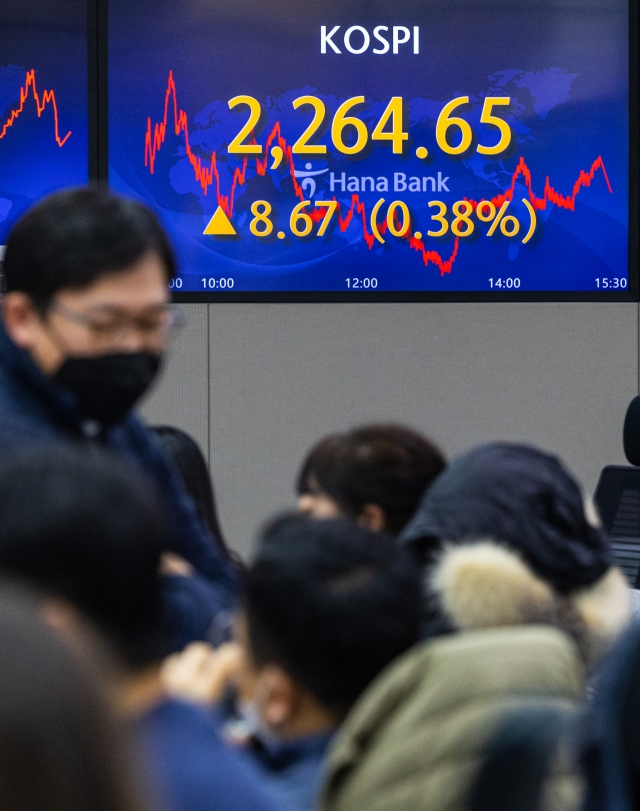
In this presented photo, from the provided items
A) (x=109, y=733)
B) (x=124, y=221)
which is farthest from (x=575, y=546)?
(x=109, y=733)

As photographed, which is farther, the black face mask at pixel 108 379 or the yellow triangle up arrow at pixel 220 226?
the yellow triangle up arrow at pixel 220 226

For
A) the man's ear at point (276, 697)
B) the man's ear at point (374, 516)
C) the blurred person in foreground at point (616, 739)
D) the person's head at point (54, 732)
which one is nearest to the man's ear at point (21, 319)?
the man's ear at point (276, 697)

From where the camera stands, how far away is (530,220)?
12.7 feet

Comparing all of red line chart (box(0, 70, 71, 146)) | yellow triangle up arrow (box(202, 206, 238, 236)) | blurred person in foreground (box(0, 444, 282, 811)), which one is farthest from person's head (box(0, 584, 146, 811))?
red line chart (box(0, 70, 71, 146))

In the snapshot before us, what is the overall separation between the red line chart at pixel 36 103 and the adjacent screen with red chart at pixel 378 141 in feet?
0.60

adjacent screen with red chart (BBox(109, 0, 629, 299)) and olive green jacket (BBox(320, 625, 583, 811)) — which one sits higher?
adjacent screen with red chart (BBox(109, 0, 629, 299))

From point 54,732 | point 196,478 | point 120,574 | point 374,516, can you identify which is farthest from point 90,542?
point 196,478

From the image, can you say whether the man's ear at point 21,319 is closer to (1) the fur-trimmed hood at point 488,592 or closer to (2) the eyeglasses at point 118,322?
(2) the eyeglasses at point 118,322

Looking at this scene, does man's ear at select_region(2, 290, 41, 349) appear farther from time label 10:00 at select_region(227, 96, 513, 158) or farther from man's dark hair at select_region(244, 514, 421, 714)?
time label 10:00 at select_region(227, 96, 513, 158)

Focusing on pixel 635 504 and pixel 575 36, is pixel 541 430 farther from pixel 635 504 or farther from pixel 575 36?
pixel 575 36

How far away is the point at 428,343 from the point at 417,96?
80 centimetres

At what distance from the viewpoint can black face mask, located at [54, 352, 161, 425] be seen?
1.36 metres

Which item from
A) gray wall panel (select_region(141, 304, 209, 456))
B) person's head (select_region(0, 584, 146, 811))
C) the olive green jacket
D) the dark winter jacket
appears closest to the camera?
person's head (select_region(0, 584, 146, 811))

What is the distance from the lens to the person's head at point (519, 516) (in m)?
1.48
